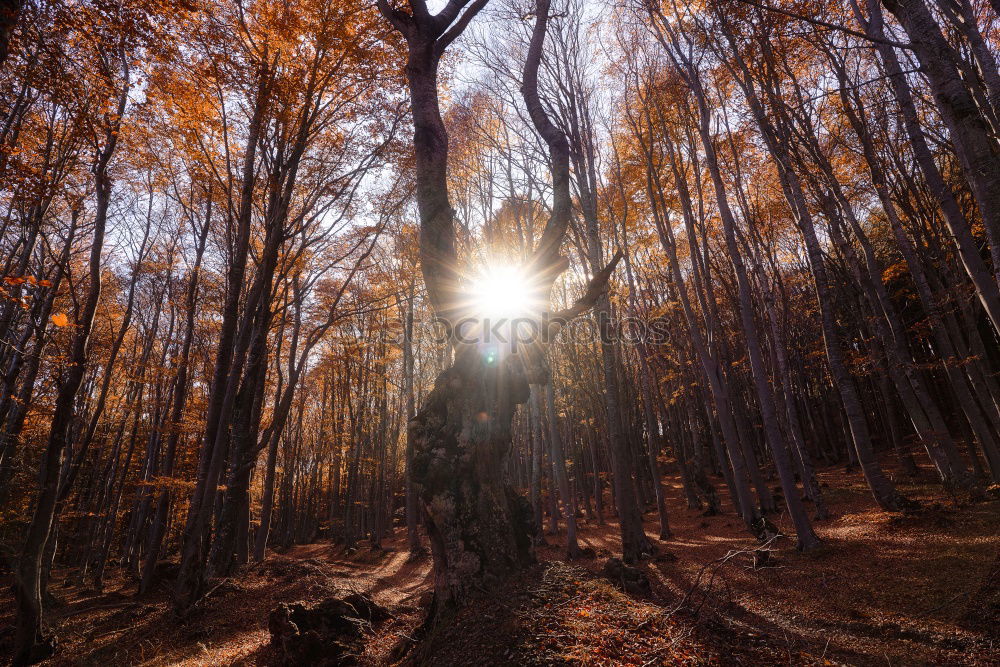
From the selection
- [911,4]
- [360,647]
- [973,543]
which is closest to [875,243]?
[973,543]

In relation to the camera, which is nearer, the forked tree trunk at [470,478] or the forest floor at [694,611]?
the forest floor at [694,611]

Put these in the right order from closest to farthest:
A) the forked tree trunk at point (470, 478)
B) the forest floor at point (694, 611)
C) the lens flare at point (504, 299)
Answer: the forest floor at point (694, 611), the forked tree trunk at point (470, 478), the lens flare at point (504, 299)

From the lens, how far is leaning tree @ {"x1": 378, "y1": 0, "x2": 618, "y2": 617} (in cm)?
433

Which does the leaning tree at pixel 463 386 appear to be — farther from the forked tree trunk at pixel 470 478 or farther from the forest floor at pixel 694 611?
the forest floor at pixel 694 611

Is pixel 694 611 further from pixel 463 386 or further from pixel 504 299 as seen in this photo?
pixel 504 299

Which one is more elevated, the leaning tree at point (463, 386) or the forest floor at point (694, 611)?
the leaning tree at point (463, 386)

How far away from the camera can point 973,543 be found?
6.09m

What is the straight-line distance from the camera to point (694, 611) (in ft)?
13.2

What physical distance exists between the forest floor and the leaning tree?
48 centimetres

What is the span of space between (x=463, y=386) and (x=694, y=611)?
3.13 m

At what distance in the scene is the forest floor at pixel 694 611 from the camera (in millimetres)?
3184

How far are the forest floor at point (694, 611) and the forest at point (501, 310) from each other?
5cm

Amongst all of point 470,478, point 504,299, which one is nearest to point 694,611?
point 470,478

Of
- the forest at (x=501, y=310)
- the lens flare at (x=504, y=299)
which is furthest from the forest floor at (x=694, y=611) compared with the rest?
the lens flare at (x=504, y=299)
